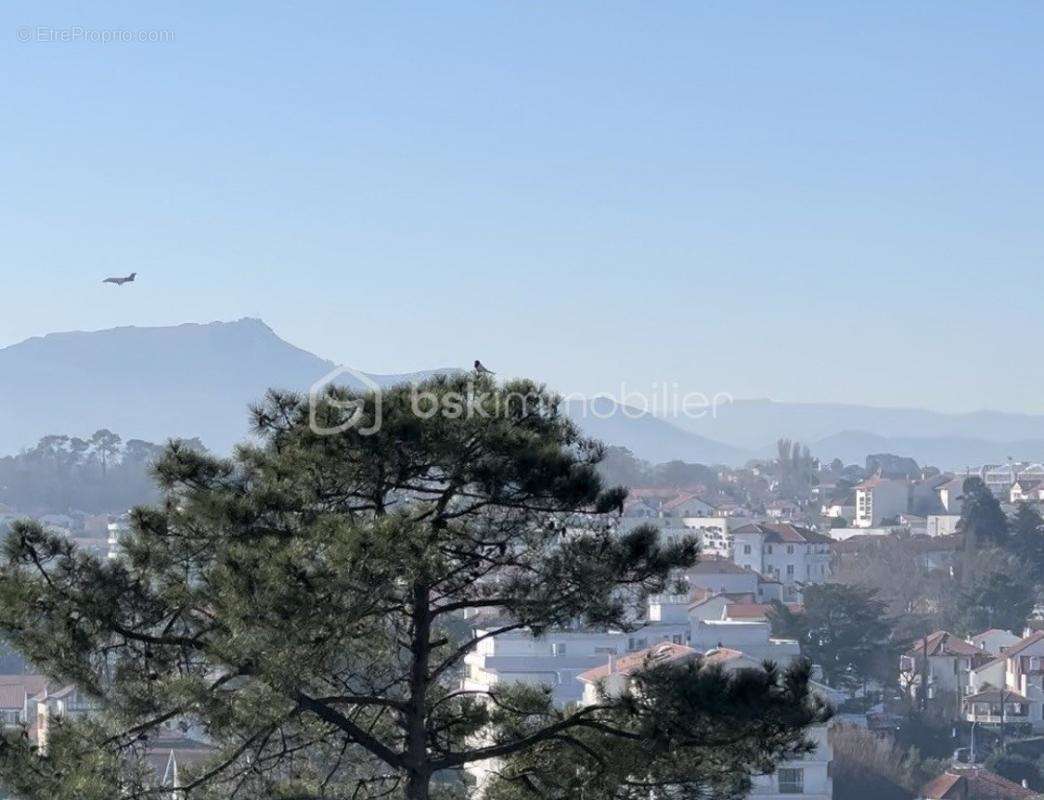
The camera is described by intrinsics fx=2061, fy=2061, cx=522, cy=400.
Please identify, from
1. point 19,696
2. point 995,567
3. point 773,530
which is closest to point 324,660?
point 19,696

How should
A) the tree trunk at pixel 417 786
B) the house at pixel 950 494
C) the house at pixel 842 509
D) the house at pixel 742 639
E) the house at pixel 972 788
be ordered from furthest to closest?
the house at pixel 842 509
the house at pixel 950 494
the house at pixel 742 639
the house at pixel 972 788
the tree trunk at pixel 417 786

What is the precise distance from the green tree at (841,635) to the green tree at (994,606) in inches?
510

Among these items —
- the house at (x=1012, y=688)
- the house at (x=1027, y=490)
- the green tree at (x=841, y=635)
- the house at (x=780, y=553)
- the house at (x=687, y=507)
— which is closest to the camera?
the green tree at (x=841, y=635)

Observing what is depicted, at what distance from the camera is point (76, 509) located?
96750mm

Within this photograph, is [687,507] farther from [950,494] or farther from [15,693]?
[15,693]

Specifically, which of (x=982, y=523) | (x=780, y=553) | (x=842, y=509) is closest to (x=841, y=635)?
(x=982, y=523)

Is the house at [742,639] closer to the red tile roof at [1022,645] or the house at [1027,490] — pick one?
the red tile roof at [1022,645]

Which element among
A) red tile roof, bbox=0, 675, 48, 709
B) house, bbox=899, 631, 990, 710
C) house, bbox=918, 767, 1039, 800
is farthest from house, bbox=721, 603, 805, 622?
red tile roof, bbox=0, 675, 48, 709

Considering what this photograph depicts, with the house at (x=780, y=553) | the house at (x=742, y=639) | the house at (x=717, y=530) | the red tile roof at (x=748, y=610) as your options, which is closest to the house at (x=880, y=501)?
the house at (x=717, y=530)

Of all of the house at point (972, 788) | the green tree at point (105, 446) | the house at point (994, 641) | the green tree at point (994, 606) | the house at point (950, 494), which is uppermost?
the green tree at point (105, 446)

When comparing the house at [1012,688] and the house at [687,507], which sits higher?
the house at [687,507]

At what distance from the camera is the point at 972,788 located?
32.6 metres

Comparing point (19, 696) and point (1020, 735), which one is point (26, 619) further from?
point (1020, 735)

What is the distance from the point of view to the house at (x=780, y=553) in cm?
6938
